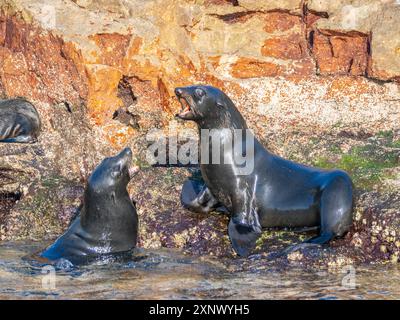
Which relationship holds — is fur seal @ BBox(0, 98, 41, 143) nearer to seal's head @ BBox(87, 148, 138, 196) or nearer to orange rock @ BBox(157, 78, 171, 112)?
orange rock @ BBox(157, 78, 171, 112)

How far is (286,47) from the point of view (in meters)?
9.95

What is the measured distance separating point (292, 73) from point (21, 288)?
183 inches

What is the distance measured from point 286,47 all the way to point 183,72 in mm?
1291

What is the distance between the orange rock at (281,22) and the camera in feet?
32.6

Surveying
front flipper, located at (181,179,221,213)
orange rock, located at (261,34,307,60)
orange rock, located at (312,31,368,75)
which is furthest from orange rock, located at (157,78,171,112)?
orange rock, located at (312,31,368,75)

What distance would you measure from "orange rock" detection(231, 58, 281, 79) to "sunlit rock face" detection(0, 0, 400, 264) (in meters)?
0.01

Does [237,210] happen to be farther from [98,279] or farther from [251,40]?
[251,40]

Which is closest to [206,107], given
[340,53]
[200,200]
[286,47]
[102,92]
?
[200,200]

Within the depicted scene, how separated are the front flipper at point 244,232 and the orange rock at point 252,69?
2518 millimetres

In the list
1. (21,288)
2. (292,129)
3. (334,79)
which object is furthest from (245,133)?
(21,288)

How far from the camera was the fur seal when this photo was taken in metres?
9.70

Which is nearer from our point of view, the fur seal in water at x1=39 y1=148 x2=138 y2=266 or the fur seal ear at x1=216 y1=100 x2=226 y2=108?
the fur seal in water at x1=39 y1=148 x2=138 y2=266

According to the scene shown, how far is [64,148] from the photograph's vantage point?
9.45 metres

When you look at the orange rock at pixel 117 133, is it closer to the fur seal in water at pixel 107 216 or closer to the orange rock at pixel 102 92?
the orange rock at pixel 102 92
